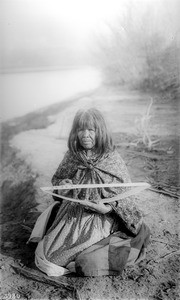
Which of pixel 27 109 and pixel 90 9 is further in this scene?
pixel 27 109

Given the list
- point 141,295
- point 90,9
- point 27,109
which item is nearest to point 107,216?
point 141,295

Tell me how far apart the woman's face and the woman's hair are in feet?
0.07

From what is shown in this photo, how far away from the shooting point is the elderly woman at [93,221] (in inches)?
78.2

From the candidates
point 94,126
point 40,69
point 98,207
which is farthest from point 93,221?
point 40,69

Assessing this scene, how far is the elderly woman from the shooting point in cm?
199

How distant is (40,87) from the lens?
4199 mm

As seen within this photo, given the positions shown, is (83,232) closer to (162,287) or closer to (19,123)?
(162,287)

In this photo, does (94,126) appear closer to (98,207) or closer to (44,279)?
(98,207)

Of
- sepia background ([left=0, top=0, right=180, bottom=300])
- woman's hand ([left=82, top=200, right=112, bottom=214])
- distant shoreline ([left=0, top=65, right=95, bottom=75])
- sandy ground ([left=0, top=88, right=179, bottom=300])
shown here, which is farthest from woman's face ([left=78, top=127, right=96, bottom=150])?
distant shoreline ([left=0, top=65, right=95, bottom=75])

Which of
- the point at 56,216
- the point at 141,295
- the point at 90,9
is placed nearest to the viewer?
the point at 141,295

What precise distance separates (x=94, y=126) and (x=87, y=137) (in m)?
0.08

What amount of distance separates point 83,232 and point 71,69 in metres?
2.19

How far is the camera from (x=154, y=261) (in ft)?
7.10

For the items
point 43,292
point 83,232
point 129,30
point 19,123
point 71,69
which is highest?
point 129,30
